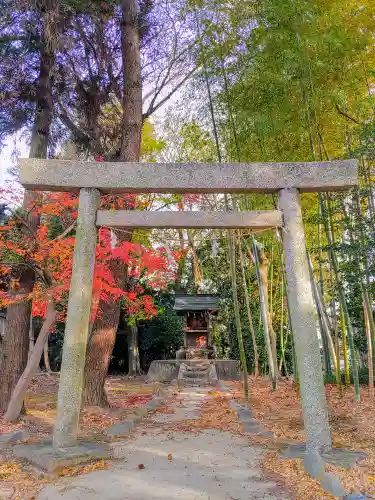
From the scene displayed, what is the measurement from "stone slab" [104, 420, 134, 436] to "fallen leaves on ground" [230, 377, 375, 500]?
5.42ft

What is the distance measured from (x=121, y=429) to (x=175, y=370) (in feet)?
25.4

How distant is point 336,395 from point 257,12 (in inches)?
283

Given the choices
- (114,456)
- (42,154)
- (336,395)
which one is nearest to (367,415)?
(336,395)

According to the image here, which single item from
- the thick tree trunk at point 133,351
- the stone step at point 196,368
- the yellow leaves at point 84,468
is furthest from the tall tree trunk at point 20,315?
the thick tree trunk at point 133,351

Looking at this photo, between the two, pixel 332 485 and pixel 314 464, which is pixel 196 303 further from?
pixel 332 485

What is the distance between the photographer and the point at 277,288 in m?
13.2

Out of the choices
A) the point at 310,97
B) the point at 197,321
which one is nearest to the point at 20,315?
the point at 310,97

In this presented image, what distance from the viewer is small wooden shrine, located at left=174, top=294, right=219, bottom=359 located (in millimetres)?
14039

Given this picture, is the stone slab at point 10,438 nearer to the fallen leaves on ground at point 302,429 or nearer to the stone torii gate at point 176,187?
the stone torii gate at point 176,187

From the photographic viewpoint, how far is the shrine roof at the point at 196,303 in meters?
14.2

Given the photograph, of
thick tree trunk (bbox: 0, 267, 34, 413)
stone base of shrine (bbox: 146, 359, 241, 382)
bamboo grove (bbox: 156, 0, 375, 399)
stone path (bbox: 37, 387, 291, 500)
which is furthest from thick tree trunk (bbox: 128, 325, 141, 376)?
stone path (bbox: 37, 387, 291, 500)

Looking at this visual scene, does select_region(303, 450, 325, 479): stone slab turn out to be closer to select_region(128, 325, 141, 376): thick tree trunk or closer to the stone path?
the stone path

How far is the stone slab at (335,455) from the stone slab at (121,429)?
2.22 m

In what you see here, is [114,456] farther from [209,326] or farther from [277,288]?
[209,326]
